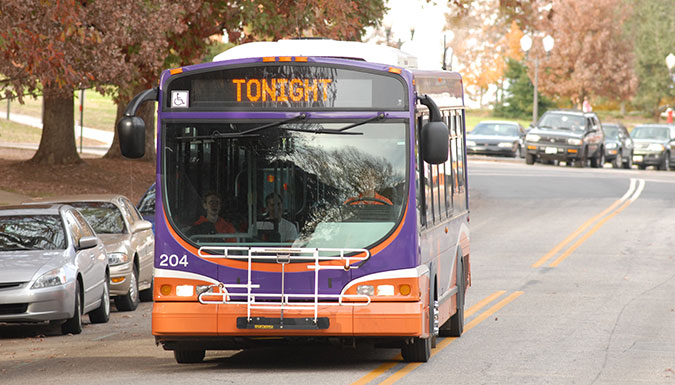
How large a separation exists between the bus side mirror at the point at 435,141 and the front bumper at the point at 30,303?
5.48 m

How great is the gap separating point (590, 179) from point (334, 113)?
106ft

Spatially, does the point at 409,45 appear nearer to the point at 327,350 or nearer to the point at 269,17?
the point at 269,17

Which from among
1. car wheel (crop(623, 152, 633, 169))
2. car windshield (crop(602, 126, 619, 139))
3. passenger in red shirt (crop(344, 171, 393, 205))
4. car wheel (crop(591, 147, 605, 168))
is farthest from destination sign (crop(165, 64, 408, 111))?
car windshield (crop(602, 126, 619, 139))

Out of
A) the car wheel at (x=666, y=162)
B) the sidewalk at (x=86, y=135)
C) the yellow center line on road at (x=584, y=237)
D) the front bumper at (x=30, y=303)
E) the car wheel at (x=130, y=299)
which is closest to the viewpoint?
the front bumper at (x=30, y=303)

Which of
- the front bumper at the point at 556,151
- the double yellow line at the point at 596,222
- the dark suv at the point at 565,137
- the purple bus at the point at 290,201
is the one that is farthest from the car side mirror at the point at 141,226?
the front bumper at the point at 556,151

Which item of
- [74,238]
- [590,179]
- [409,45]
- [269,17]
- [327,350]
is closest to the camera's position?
[327,350]

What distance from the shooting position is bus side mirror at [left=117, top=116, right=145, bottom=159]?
1070cm

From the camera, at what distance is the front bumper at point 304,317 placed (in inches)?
428

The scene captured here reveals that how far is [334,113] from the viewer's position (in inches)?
440

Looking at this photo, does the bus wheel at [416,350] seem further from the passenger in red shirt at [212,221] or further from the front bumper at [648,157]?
the front bumper at [648,157]

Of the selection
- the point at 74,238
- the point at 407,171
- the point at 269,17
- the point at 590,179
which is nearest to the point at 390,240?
the point at 407,171

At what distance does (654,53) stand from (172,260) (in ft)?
288

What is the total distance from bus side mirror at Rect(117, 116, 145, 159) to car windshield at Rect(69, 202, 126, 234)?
795cm

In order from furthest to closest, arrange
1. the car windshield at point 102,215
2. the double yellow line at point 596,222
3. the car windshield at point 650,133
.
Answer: the car windshield at point 650,133 → the double yellow line at point 596,222 → the car windshield at point 102,215
